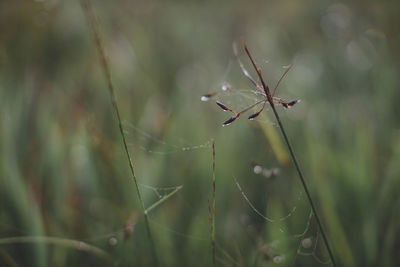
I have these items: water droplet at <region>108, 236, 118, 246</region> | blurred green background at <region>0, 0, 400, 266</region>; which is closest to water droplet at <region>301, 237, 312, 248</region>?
blurred green background at <region>0, 0, 400, 266</region>

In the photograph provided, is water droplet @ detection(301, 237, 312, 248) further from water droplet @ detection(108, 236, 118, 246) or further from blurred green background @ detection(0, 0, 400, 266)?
water droplet @ detection(108, 236, 118, 246)

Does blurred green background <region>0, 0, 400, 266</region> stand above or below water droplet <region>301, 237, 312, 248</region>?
above

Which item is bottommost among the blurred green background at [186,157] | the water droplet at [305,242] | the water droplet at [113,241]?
the water droplet at [305,242]

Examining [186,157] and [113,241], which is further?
[186,157]

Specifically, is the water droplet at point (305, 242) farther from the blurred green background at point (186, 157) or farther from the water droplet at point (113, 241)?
the water droplet at point (113, 241)

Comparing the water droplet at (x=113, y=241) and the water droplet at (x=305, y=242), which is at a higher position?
the water droplet at (x=113, y=241)

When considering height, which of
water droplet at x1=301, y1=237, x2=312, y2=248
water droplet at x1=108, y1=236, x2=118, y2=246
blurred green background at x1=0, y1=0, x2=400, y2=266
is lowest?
water droplet at x1=301, y1=237, x2=312, y2=248

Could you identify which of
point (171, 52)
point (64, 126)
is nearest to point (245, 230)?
point (64, 126)

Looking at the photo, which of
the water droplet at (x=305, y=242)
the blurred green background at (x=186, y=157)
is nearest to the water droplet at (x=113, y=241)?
the blurred green background at (x=186, y=157)
